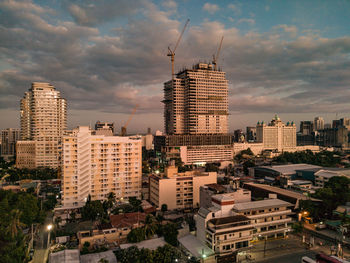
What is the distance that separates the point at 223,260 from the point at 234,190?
64.8 ft

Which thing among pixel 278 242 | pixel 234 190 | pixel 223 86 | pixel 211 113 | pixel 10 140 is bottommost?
pixel 278 242

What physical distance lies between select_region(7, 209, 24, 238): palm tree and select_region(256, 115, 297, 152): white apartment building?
15590 centimetres

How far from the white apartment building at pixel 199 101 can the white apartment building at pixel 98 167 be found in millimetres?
63907

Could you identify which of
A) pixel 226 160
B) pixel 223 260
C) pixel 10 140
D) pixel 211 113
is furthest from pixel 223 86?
pixel 10 140

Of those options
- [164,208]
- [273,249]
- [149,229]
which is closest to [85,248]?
[149,229]

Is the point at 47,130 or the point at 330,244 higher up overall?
the point at 47,130

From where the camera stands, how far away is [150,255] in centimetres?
3231

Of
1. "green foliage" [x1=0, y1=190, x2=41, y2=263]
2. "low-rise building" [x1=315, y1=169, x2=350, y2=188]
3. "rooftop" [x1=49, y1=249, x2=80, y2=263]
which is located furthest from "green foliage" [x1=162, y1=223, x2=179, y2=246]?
"low-rise building" [x1=315, y1=169, x2=350, y2=188]

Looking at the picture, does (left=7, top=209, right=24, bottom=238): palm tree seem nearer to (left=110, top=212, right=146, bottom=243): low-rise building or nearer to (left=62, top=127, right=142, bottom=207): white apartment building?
(left=110, top=212, right=146, bottom=243): low-rise building

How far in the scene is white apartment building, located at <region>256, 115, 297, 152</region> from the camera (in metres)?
172

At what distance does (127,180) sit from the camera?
219ft

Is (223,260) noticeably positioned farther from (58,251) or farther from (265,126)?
(265,126)

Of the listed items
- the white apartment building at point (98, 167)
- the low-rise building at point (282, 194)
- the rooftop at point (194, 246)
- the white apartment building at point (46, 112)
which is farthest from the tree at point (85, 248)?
the white apartment building at point (46, 112)

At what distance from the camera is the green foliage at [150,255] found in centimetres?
3259
